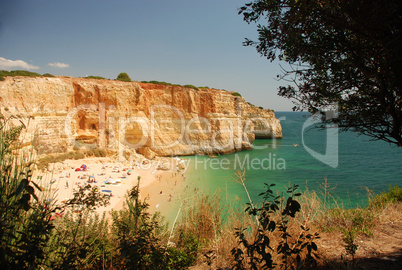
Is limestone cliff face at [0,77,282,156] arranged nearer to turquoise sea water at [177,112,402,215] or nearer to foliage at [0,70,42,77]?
foliage at [0,70,42,77]

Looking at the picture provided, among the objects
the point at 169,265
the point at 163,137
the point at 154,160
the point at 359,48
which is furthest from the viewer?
the point at 163,137

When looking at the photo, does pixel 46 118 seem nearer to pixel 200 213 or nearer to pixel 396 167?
pixel 200 213

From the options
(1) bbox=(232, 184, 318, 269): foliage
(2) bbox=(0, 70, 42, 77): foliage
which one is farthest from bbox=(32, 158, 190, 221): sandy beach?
(1) bbox=(232, 184, 318, 269): foliage

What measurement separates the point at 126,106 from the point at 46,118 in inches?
291

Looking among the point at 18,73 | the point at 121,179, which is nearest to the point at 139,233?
the point at 121,179

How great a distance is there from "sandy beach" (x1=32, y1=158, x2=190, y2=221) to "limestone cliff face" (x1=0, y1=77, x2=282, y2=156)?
248cm

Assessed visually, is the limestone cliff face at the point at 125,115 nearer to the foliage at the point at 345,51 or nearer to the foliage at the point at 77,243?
the foliage at the point at 77,243

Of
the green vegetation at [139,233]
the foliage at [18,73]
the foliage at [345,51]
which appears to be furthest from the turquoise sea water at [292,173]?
the foliage at [18,73]

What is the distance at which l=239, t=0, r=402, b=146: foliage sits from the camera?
2.40 metres

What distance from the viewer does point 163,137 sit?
26.2 meters

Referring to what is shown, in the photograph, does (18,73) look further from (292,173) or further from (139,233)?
(292,173)

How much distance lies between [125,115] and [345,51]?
2279 centimetres

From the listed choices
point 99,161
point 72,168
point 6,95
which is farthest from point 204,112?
point 6,95

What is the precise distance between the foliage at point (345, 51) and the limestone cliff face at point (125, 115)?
1473 cm
